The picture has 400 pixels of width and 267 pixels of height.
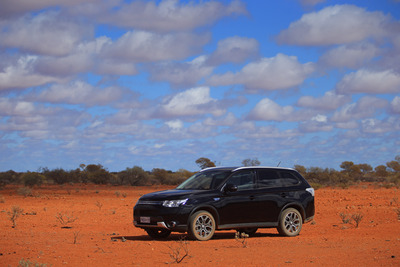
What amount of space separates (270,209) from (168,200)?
282 cm

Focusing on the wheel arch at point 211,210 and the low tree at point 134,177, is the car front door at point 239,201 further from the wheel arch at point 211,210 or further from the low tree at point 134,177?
the low tree at point 134,177

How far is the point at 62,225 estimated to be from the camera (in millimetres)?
18984

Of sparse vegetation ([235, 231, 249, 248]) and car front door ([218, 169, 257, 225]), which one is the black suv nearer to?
car front door ([218, 169, 257, 225])

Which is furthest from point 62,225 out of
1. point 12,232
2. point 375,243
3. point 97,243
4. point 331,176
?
point 331,176

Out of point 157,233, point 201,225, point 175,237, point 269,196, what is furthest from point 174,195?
point 269,196

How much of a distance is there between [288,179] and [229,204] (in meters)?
2.17

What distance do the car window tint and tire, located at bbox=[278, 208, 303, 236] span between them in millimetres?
719

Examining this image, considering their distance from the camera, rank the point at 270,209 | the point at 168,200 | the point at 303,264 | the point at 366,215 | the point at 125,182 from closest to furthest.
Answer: the point at 303,264 → the point at 168,200 → the point at 270,209 → the point at 366,215 → the point at 125,182

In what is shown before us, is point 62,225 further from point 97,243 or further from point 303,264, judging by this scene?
point 303,264

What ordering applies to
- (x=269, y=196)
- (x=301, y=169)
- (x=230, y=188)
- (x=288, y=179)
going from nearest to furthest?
(x=230, y=188), (x=269, y=196), (x=288, y=179), (x=301, y=169)

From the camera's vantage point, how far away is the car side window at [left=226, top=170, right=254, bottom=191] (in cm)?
1428

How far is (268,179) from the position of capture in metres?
14.8

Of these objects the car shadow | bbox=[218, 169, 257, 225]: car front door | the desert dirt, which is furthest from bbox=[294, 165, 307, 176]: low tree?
bbox=[218, 169, 257, 225]: car front door

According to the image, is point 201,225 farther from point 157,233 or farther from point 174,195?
point 157,233
